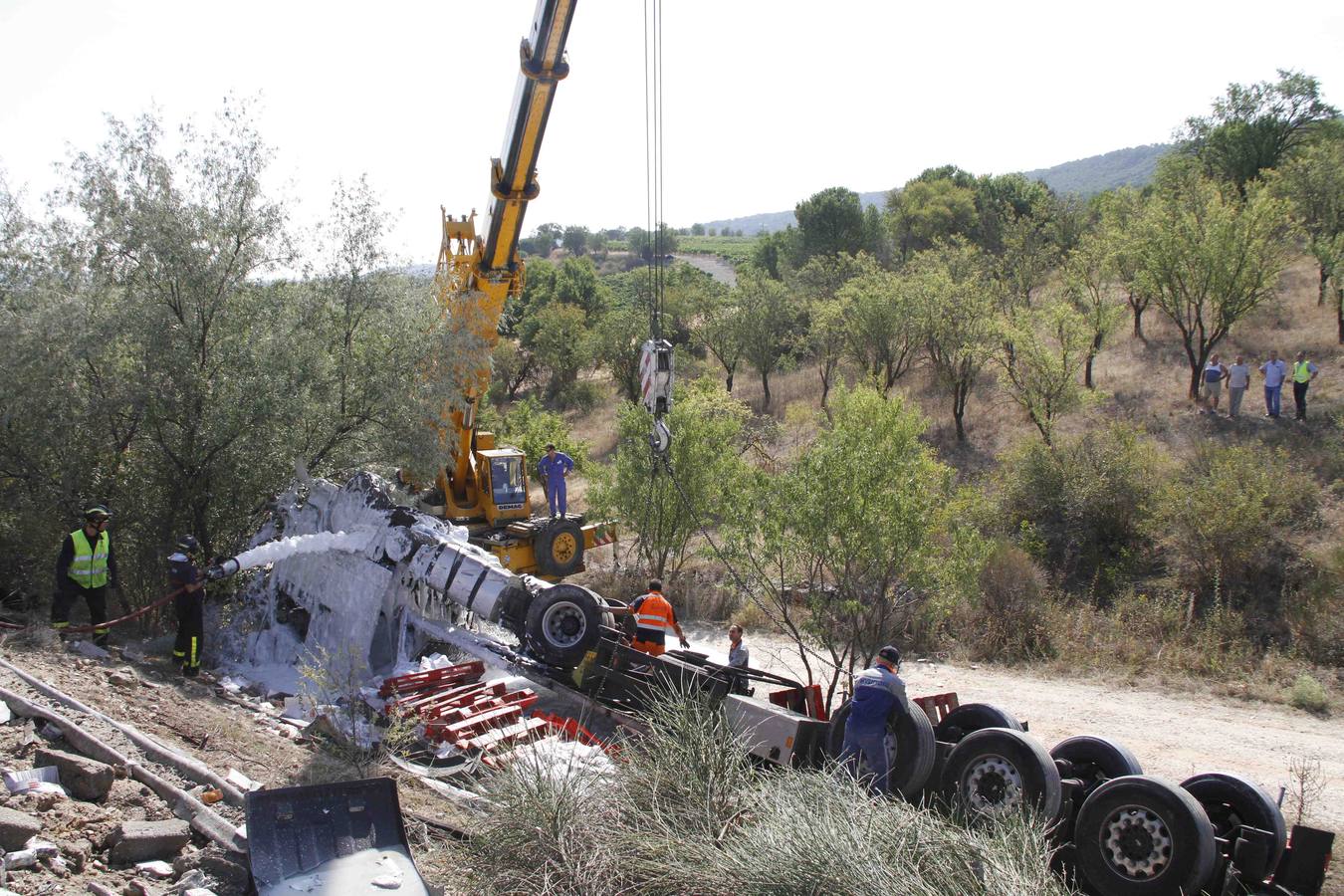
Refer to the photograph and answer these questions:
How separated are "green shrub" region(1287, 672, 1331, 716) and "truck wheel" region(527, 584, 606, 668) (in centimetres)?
976

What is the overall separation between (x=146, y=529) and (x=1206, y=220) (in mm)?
22325

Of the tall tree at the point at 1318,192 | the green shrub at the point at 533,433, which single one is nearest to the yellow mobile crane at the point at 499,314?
the green shrub at the point at 533,433

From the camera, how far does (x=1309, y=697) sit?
12.8 metres

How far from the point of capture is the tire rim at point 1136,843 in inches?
240

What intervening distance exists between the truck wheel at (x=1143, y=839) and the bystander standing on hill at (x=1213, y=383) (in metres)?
18.5

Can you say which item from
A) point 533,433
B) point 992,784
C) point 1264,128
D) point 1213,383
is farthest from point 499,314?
point 1264,128

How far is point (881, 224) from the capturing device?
58.3m

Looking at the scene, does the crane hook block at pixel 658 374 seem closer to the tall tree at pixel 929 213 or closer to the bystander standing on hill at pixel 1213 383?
the bystander standing on hill at pixel 1213 383

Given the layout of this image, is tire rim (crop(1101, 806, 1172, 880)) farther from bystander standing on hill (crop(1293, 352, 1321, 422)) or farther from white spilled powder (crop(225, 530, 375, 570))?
bystander standing on hill (crop(1293, 352, 1321, 422))

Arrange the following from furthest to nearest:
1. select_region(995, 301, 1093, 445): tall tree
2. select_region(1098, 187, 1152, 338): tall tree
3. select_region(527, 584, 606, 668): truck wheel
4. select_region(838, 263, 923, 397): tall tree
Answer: select_region(838, 263, 923, 397): tall tree → select_region(1098, 187, 1152, 338): tall tree → select_region(995, 301, 1093, 445): tall tree → select_region(527, 584, 606, 668): truck wheel

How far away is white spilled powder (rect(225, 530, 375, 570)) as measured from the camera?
11008 mm

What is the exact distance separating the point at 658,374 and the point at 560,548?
6.97 meters

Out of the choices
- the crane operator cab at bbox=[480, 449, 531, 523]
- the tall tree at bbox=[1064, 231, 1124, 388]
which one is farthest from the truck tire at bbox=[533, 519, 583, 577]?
the tall tree at bbox=[1064, 231, 1124, 388]

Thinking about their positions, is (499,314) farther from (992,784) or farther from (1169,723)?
(1169,723)
